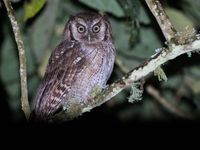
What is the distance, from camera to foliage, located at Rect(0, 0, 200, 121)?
16.5 ft

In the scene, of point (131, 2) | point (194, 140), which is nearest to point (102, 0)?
point (131, 2)

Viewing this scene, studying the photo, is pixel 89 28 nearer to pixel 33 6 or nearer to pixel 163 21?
pixel 33 6

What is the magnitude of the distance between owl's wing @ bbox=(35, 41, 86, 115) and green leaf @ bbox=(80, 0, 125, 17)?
1.41 feet

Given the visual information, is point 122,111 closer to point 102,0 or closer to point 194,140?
point 194,140

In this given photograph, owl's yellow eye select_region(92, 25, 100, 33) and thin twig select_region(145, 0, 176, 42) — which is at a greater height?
thin twig select_region(145, 0, 176, 42)

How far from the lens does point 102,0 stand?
473 cm

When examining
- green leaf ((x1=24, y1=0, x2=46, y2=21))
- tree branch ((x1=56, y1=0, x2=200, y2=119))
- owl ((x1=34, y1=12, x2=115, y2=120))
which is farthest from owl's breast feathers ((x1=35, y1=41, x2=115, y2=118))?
tree branch ((x1=56, y1=0, x2=200, y2=119))

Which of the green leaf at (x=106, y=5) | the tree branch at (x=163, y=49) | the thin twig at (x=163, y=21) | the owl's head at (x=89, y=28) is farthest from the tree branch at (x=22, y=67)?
the green leaf at (x=106, y=5)

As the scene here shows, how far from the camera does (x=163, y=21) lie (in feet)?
10.7

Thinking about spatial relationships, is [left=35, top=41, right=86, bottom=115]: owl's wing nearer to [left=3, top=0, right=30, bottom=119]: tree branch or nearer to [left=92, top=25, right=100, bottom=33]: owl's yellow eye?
[left=92, top=25, right=100, bottom=33]: owl's yellow eye

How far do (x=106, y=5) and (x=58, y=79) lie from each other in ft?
2.73

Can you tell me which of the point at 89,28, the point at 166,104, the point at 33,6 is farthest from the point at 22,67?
the point at 166,104

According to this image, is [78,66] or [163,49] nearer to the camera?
[163,49]

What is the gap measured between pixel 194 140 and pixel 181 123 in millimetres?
311
